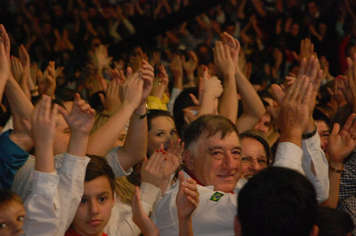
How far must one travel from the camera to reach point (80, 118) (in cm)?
231

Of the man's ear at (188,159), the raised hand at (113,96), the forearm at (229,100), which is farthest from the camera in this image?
the raised hand at (113,96)

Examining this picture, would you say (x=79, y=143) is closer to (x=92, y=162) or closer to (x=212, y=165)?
(x=92, y=162)

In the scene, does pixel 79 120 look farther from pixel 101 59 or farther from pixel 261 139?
pixel 101 59

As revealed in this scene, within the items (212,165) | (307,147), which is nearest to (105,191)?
(212,165)

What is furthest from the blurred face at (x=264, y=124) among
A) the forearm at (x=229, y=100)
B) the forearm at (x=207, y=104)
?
the forearm at (x=207, y=104)

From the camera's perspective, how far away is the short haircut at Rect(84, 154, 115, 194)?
2.54 metres

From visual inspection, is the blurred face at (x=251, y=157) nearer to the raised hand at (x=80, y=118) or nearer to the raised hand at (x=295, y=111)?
the raised hand at (x=295, y=111)

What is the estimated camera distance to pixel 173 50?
7.86 m

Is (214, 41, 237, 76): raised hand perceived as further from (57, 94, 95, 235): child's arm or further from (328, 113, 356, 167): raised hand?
(57, 94, 95, 235): child's arm

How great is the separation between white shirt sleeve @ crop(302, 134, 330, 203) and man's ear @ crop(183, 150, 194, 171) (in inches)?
21.1

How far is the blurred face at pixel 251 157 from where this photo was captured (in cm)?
321

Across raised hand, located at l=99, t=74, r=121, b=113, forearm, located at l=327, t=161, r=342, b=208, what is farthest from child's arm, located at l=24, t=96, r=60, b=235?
raised hand, located at l=99, t=74, r=121, b=113

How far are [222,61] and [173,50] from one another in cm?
414

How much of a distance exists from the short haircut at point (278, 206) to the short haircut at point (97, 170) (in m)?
0.90
